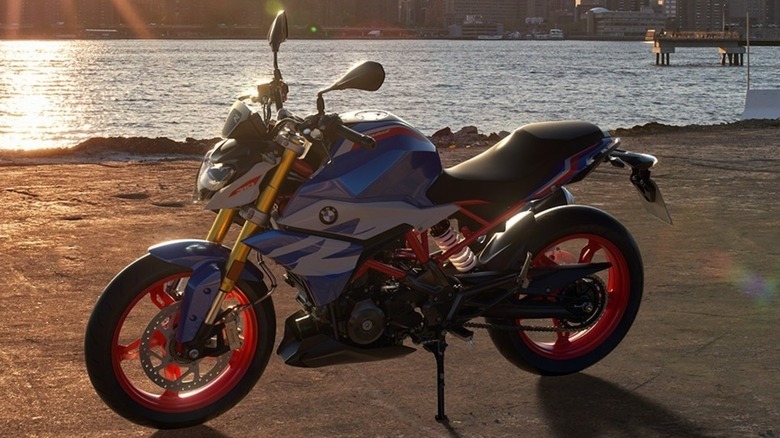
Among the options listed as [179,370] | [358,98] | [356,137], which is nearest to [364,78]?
[356,137]

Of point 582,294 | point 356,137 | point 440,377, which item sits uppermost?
point 356,137

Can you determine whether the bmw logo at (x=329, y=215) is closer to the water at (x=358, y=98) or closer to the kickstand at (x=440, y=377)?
the kickstand at (x=440, y=377)

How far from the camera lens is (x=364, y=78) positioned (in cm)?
488

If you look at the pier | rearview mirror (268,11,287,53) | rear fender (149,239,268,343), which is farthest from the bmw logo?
the pier

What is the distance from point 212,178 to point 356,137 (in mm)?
598

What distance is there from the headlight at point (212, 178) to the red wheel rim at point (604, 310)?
5.72ft

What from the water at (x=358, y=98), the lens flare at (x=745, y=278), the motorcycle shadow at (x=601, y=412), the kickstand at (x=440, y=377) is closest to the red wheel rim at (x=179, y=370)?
the kickstand at (x=440, y=377)

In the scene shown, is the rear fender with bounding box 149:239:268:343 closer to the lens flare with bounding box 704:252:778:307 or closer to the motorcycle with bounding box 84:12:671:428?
the motorcycle with bounding box 84:12:671:428

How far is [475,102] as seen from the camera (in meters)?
62.7

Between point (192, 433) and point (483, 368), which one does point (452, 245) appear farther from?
point (192, 433)

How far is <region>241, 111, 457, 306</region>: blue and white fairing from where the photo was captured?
5.09m

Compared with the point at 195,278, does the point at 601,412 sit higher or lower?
lower

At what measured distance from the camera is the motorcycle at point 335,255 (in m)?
5.05

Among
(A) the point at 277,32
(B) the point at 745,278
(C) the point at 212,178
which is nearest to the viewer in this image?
(C) the point at 212,178
